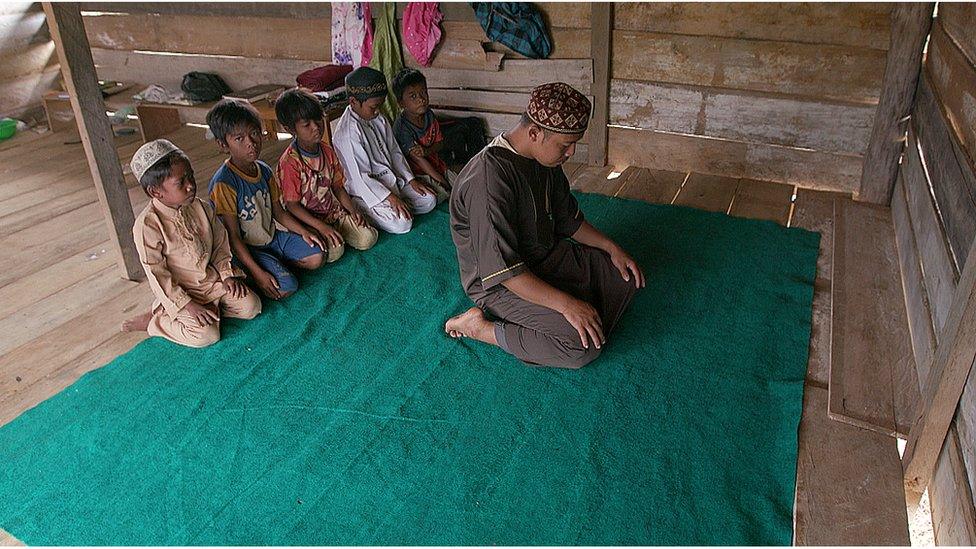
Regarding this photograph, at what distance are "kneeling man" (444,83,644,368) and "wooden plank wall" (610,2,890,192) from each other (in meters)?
1.97

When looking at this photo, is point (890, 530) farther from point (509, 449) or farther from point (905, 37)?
point (905, 37)

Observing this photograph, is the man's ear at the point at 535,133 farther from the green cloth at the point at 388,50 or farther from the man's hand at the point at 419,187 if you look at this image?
the green cloth at the point at 388,50

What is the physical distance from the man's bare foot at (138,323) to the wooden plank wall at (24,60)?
452cm

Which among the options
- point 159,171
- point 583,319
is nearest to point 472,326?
point 583,319

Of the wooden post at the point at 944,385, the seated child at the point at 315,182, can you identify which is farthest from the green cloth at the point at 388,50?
the wooden post at the point at 944,385

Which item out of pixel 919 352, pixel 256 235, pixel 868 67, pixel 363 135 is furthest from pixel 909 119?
pixel 256 235

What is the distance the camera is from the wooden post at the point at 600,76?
4312 millimetres

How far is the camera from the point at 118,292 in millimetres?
3199

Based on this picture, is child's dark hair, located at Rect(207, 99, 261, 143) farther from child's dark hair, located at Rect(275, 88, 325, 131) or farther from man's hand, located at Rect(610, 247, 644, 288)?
man's hand, located at Rect(610, 247, 644, 288)

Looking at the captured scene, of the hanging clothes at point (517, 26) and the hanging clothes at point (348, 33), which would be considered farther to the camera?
the hanging clothes at point (348, 33)

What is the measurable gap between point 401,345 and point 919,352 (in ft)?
6.57

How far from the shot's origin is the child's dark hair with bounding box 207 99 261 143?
284cm

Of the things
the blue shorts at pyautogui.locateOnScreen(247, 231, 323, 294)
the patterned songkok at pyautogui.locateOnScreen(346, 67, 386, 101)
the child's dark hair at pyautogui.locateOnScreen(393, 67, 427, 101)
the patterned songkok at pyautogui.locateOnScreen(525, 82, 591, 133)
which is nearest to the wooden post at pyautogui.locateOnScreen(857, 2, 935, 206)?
the patterned songkok at pyautogui.locateOnScreen(525, 82, 591, 133)

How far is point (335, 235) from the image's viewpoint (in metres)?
3.43
